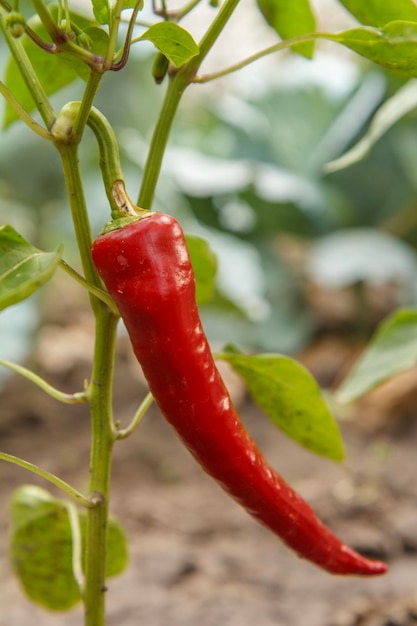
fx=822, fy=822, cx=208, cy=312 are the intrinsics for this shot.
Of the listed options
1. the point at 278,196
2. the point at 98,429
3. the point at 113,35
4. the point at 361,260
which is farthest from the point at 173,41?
the point at 278,196

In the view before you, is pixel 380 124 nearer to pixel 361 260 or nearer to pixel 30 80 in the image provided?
pixel 30 80

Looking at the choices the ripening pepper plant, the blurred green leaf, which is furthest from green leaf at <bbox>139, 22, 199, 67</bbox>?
the blurred green leaf

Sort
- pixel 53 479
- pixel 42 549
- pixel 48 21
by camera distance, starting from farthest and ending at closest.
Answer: pixel 42 549 < pixel 53 479 < pixel 48 21

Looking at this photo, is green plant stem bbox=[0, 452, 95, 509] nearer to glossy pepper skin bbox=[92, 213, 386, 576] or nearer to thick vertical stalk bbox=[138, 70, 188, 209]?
glossy pepper skin bbox=[92, 213, 386, 576]

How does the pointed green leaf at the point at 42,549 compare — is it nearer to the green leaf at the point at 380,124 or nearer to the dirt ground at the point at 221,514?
the dirt ground at the point at 221,514

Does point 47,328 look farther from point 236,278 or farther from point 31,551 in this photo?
Answer: point 31,551
